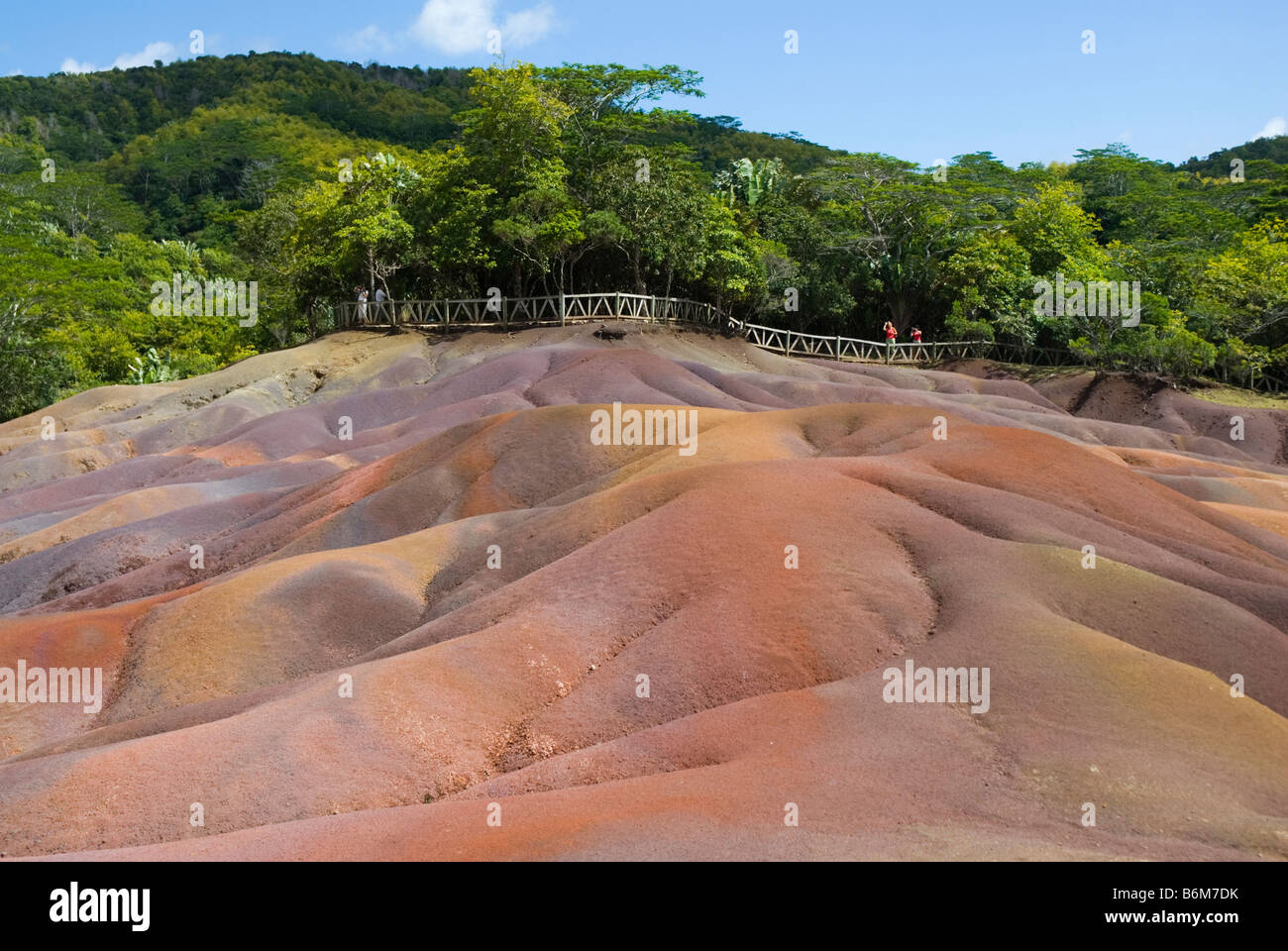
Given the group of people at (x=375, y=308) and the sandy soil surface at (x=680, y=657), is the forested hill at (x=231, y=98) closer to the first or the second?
the group of people at (x=375, y=308)

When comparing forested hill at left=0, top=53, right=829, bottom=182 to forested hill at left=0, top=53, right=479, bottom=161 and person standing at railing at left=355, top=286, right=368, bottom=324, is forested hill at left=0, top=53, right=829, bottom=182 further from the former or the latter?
person standing at railing at left=355, top=286, right=368, bottom=324

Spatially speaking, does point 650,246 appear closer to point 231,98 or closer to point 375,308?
point 375,308

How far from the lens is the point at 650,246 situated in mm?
53062

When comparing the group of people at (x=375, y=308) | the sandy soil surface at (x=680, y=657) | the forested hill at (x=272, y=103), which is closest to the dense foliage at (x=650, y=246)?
the group of people at (x=375, y=308)

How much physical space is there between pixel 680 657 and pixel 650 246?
40.3 m

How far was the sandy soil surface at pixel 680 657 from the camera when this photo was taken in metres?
10.8

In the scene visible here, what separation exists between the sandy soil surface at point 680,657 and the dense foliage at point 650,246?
85.7 feet

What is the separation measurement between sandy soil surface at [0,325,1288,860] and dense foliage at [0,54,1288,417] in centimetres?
2613

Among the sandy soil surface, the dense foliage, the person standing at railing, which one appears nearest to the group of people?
the person standing at railing

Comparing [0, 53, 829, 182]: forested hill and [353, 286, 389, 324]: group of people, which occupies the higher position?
[0, 53, 829, 182]: forested hill

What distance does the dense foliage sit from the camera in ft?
173

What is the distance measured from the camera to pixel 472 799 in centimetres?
1201
